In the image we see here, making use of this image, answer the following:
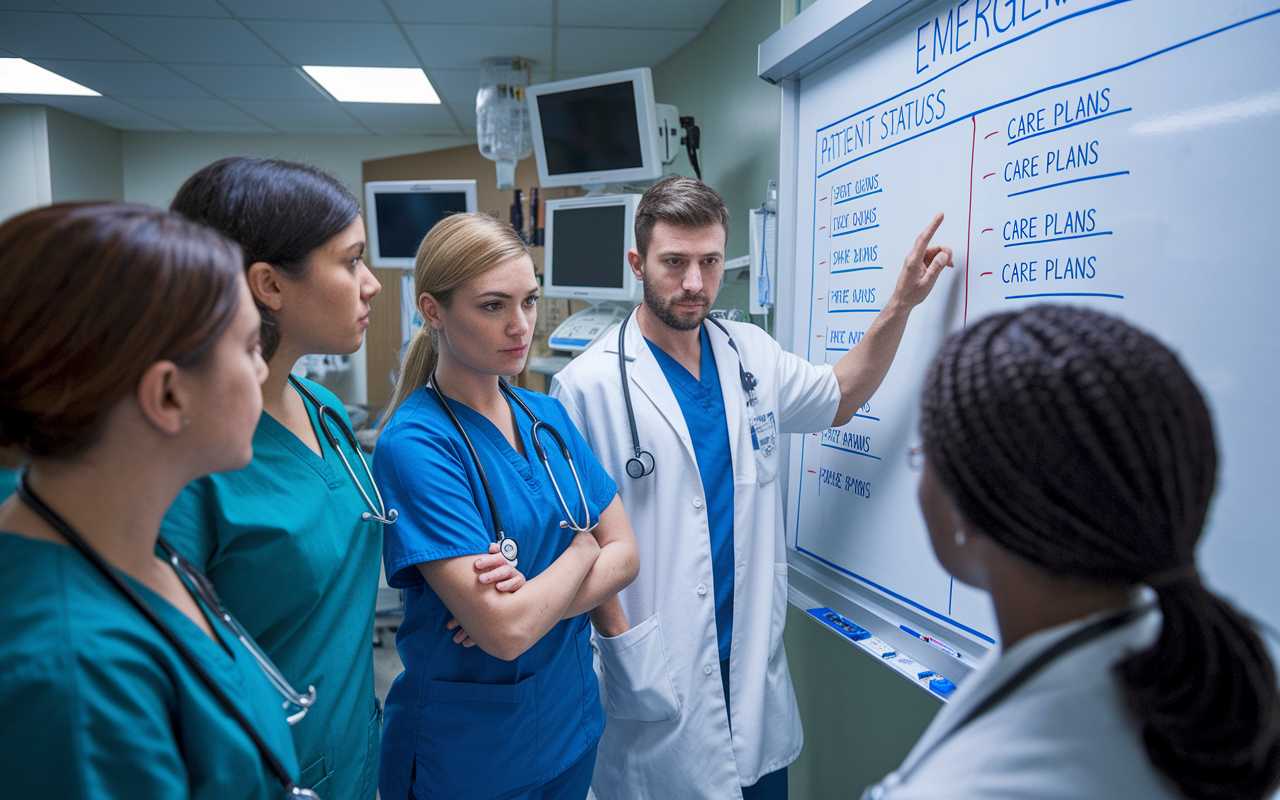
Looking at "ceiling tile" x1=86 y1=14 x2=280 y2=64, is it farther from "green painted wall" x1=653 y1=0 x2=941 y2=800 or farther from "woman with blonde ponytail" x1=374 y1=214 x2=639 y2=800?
"woman with blonde ponytail" x1=374 y1=214 x2=639 y2=800

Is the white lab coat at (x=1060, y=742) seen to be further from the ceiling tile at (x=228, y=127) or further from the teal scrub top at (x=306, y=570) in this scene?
the ceiling tile at (x=228, y=127)

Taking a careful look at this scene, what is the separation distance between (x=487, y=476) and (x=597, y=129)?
1792 mm

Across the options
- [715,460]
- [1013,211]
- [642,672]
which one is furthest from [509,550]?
[1013,211]

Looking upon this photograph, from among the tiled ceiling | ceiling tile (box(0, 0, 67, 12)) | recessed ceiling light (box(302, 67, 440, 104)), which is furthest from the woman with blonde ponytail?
recessed ceiling light (box(302, 67, 440, 104))

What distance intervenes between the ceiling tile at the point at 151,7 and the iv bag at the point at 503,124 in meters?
1.02

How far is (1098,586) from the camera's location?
0.48 metres

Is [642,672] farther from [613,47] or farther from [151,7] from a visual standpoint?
[151,7]

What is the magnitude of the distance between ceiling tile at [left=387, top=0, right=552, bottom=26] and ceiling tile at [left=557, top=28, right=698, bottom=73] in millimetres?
184

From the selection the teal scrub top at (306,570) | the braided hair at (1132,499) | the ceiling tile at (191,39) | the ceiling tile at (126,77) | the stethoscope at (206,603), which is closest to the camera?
the braided hair at (1132,499)

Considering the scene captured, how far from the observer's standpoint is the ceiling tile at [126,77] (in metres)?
3.48

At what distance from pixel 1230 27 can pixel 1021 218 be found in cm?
29

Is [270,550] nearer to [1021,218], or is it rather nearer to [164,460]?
[164,460]

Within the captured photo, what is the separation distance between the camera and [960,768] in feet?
1.48

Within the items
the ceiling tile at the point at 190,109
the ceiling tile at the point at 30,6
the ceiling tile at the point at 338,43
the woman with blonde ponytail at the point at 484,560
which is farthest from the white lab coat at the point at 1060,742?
the ceiling tile at the point at 190,109
